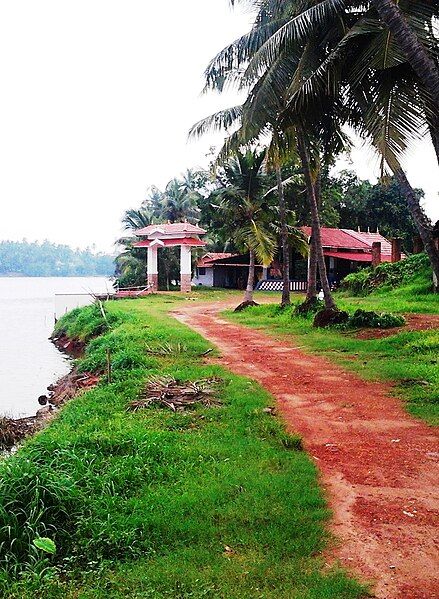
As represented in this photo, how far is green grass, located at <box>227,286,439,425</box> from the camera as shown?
8141 mm

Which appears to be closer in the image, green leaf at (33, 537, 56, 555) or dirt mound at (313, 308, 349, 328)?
green leaf at (33, 537, 56, 555)

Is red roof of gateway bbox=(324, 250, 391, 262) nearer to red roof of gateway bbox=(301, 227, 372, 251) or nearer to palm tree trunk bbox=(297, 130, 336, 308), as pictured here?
red roof of gateway bbox=(301, 227, 372, 251)

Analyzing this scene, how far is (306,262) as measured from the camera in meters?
39.2

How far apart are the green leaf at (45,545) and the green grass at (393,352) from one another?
4.71 metres

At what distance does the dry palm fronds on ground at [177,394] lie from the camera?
8.09 m

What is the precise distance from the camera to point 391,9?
731 centimetres

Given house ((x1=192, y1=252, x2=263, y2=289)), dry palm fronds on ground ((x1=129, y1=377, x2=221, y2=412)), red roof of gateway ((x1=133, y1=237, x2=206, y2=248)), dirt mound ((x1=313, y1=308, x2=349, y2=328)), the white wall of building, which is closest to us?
dry palm fronds on ground ((x1=129, y1=377, x2=221, y2=412))

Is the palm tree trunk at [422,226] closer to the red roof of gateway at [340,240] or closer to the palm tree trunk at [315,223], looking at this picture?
the palm tree trunk at [315,223]

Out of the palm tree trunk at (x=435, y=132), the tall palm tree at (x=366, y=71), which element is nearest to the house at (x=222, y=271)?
the tall palm tree at (x=366, y=71)

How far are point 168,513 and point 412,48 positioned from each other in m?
6.11

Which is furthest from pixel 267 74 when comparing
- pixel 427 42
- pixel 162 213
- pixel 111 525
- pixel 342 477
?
pixel 162 213

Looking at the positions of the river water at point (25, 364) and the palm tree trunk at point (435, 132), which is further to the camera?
the river water at point (25, 364)

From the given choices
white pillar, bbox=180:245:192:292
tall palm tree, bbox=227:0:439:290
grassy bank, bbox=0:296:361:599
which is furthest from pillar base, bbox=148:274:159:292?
grassy bank, bbox=0:296:361:599

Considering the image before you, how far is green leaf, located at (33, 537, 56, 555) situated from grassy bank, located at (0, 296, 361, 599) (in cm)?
12
